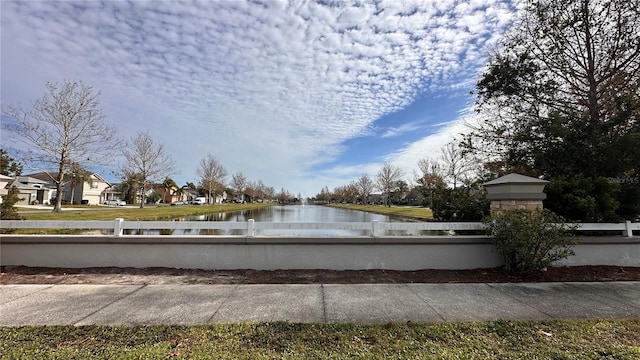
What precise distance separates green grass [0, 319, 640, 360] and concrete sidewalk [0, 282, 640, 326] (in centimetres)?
28

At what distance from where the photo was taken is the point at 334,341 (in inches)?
119

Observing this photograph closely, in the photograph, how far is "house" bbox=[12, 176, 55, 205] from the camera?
134 ft

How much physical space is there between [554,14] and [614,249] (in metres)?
6.94

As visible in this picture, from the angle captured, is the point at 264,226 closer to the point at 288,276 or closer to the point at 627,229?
the point at 288,276

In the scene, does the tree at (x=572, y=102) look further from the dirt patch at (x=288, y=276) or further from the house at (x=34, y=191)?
the house at (x=34, y=191)

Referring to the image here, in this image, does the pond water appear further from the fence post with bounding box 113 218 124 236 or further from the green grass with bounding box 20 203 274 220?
the fence post with bounding box 113 218 124 236

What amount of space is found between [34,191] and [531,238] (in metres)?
60.6

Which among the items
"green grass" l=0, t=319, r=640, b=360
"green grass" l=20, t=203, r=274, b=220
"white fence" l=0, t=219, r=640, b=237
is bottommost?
"green grass" l=0, t=319, r=640, b=360

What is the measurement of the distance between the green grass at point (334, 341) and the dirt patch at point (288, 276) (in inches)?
81.2

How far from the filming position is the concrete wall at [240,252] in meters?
6.08

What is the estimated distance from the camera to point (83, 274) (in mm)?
5707

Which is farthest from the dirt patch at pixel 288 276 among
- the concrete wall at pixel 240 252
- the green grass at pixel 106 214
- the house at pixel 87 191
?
the house at pixel 87 191

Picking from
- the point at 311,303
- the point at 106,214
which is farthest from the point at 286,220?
the point at 311,303

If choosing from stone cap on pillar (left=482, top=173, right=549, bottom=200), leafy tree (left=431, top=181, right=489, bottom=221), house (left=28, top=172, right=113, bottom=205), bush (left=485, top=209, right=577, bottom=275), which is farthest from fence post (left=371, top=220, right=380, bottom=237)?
house (left=28, top=172, right=113, bottom=205)
